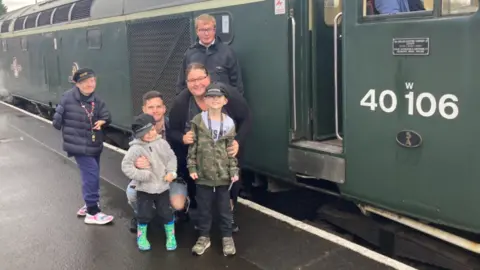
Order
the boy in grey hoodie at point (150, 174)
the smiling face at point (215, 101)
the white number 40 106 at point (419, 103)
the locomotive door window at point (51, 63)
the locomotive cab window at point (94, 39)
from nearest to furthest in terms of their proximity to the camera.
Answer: the white number 40 106 at point (419, 103)
the smiling face at point (215, 101)
the boy in grey hoodie at point (150, 174)
the locomotive cab window at point (94, 39)
the locomotive door window at point (51, 63)

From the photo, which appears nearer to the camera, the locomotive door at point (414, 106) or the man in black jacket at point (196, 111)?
the locomotive door at point (414, 106)

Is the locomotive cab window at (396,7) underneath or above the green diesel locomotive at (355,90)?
above

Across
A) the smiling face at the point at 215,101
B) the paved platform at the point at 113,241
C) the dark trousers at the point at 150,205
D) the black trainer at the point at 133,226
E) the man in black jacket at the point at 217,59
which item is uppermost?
the man in black jacket at the point at 217,59

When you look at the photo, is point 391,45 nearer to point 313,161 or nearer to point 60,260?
point 313,161

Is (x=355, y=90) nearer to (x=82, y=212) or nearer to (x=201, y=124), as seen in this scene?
(x=201, y=124)

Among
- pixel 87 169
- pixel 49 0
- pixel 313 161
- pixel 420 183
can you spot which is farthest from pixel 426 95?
pixel 49 0

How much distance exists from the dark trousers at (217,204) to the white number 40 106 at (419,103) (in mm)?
1274

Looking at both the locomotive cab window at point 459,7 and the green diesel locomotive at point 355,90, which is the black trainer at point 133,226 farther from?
the locomotive cab window at point 459,7

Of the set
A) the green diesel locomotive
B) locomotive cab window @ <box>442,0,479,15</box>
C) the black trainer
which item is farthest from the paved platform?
Answer: locomotive cab window @ <box>442,0,479,15</box>

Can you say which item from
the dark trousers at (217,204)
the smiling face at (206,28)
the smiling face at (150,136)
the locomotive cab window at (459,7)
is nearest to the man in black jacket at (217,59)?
the smiling face at (206,28)

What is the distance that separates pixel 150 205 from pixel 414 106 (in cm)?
213

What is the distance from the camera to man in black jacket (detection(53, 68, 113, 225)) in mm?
4555

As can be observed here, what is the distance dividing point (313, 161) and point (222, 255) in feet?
3.62

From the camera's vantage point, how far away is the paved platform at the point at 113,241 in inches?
153
